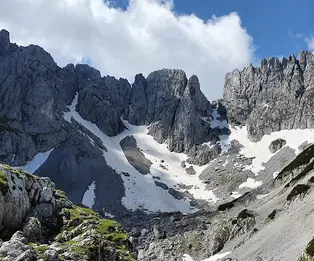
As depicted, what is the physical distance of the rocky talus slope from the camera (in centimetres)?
2915

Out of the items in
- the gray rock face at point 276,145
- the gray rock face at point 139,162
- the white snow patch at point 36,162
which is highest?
the white snow patch at point 36,162

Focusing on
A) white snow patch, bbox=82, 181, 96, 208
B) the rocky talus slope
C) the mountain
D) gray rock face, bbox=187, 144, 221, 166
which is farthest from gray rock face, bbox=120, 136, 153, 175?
the rocky talus slope

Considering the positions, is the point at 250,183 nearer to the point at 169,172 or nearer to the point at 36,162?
the point at 169,172

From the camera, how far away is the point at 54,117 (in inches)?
7549

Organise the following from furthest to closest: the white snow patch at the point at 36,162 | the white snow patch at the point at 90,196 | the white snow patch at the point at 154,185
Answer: the white snow patch at the point at 36,162 < the white snow patch at the point at 154,185 < the white snow patch at the point at 90,196

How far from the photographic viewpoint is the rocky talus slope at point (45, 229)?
29155 millimetres

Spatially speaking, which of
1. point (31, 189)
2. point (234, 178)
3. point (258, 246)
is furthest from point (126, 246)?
point (234, 178)

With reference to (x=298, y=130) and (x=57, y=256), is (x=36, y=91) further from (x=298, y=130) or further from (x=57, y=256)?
(x=57, y=256)

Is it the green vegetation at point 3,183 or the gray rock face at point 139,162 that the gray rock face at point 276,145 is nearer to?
the gray rock face at point 139,162

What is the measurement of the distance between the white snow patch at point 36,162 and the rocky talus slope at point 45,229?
4852 inches

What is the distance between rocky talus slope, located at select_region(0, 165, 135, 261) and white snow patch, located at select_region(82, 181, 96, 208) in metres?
101

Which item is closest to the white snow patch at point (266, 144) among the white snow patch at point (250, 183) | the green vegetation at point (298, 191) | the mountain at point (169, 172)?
the mountain at point (169, 172)

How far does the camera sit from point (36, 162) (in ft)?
568

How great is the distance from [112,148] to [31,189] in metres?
153
